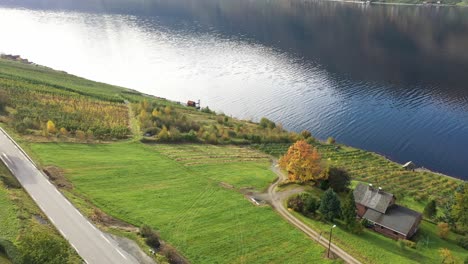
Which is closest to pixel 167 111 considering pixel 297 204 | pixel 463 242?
pixel 297 204

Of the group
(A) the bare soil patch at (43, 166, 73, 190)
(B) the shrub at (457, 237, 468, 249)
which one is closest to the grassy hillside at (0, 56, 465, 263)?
(A) the bare soil patch at (43, 166, 73, 190)

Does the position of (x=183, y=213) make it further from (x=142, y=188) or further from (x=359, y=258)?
(x=359, y=258)

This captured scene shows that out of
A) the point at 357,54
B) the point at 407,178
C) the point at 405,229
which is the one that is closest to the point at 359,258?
the point at 405,229

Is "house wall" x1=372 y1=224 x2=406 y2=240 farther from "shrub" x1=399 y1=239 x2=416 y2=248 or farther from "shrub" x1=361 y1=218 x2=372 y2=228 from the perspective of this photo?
"shrub" x1=399 y1=239 x2=416 y2=248

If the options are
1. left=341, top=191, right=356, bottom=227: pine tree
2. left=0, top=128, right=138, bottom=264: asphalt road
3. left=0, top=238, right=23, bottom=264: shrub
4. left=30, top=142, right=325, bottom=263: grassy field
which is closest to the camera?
left=0, top=238, right=23, bottom=264: shrub

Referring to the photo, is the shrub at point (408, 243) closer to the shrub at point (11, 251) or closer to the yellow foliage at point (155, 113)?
the shrub at point (11, 251)

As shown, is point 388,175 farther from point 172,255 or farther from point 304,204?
point 172,255
